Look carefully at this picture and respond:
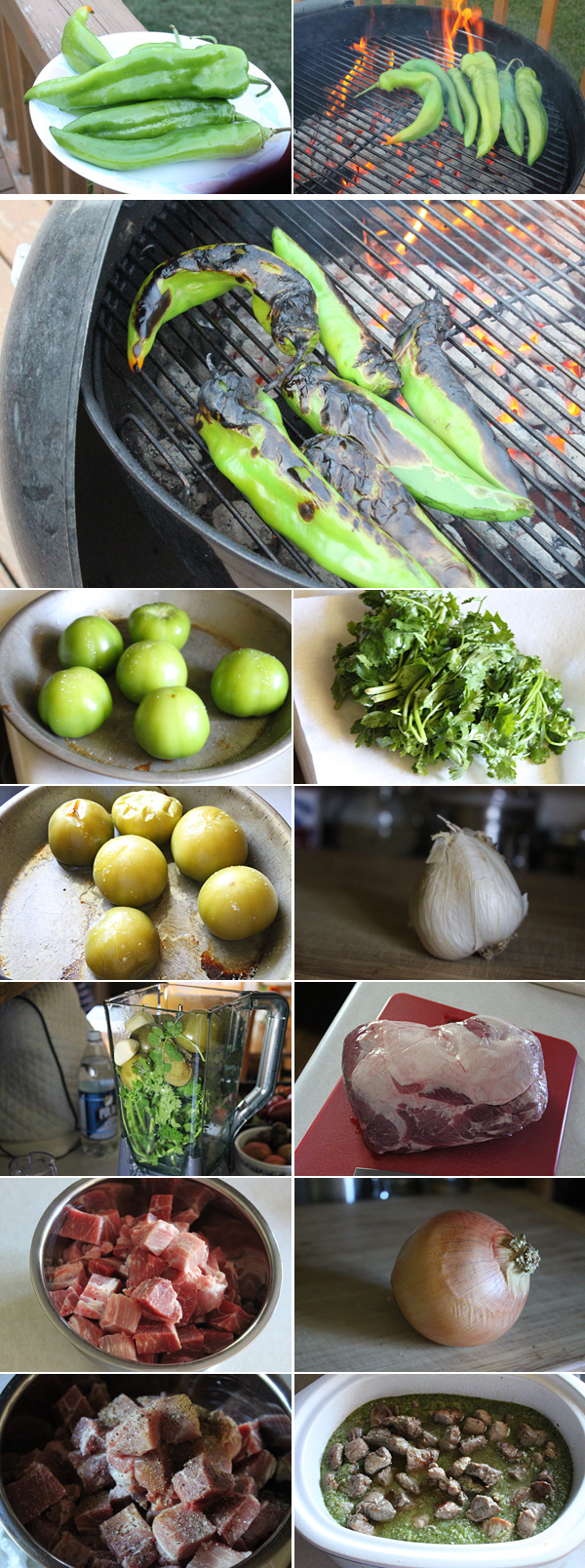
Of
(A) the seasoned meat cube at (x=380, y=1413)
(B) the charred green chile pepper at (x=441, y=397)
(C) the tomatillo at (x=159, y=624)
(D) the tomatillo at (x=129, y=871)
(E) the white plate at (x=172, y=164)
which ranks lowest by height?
(A) the seasoned meat cube at (x=380, y=1413)

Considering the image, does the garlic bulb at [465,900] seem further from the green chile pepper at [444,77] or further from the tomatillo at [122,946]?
the green chile pepper at [444,77]

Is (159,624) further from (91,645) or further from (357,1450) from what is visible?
(357,1450)

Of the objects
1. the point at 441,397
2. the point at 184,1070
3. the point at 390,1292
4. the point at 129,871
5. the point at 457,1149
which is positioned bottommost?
the point at 390,1292

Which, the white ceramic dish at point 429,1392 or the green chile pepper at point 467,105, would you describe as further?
the green chile pepper at point 467,105

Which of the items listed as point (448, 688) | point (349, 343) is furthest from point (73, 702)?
point (349, 343)

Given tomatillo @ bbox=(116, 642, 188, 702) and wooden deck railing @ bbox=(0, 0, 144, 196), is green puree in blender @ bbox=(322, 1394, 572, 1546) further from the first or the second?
wooden deck railing @ bbox=(0, 0, 144, 196)

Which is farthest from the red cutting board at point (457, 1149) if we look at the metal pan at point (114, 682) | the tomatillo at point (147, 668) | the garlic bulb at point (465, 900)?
the tomatillo at point (147, 668)
